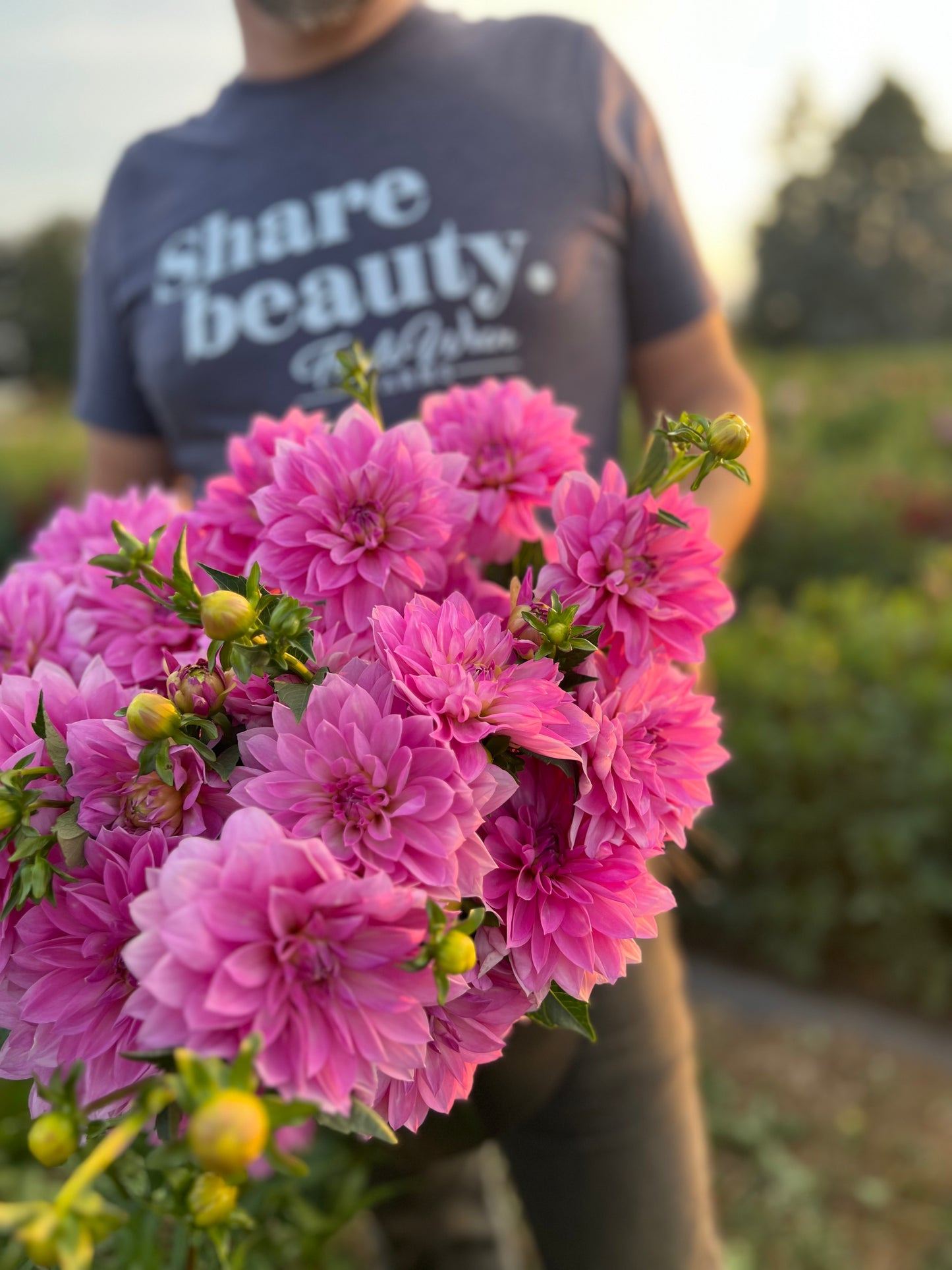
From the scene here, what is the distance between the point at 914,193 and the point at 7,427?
2505cm

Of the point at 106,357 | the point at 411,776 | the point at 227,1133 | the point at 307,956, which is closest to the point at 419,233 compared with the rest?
the point at 106,357

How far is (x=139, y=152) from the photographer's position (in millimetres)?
1683

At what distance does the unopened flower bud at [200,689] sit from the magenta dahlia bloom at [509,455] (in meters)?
0.27

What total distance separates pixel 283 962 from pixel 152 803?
0.15 meters

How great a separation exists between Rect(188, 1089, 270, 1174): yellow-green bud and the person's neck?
5.18 feet

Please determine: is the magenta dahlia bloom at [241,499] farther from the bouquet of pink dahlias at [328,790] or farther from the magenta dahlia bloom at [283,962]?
the magenta dahlia bloom at [283,962]

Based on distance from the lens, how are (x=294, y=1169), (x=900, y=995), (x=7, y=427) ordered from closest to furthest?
(x=294, y=1169) < (x=900, y=995) < (x=7, y=427)

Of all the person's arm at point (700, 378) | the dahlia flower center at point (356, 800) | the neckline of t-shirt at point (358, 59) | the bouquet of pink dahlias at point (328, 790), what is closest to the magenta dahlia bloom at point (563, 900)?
the bouquet of pink dahlias at point (328, 790)

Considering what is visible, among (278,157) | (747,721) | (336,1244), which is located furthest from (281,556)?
(747,721)

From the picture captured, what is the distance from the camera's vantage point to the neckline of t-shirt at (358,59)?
1583 millimetres

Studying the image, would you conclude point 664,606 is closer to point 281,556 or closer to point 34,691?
point 281,556

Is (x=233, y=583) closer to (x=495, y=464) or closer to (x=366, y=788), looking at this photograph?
(x=366, y=788)

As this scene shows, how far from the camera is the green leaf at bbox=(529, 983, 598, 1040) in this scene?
2.31ft

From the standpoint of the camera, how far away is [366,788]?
0.62 meters
